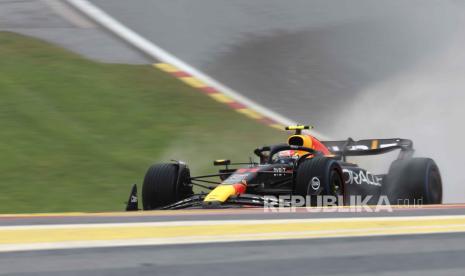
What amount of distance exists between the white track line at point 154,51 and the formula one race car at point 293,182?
5291mm

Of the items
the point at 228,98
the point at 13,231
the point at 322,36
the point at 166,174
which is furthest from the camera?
the point at 322,36

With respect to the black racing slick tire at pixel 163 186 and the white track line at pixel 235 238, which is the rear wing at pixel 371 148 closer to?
the black racing slick tire at pixel 163 186

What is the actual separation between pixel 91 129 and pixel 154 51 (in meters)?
4.56

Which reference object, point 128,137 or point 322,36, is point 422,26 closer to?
point 322,36

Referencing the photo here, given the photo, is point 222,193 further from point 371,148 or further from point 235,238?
point 235,238

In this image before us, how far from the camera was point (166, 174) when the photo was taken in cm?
938

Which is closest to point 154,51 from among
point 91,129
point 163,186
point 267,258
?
point 91,129

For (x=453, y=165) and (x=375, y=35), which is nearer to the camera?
(x=453, y=165)

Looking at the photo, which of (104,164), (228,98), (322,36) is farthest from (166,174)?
(322,36)

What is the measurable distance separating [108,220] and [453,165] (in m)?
10.1

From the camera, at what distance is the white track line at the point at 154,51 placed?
15.7m

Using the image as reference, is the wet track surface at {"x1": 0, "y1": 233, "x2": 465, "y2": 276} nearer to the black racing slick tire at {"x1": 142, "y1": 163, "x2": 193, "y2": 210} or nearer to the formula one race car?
the formula one race car

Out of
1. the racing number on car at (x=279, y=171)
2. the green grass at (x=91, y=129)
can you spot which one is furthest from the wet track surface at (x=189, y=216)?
the green grass at (x=91, y=129)

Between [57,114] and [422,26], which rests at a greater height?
[422,26]
